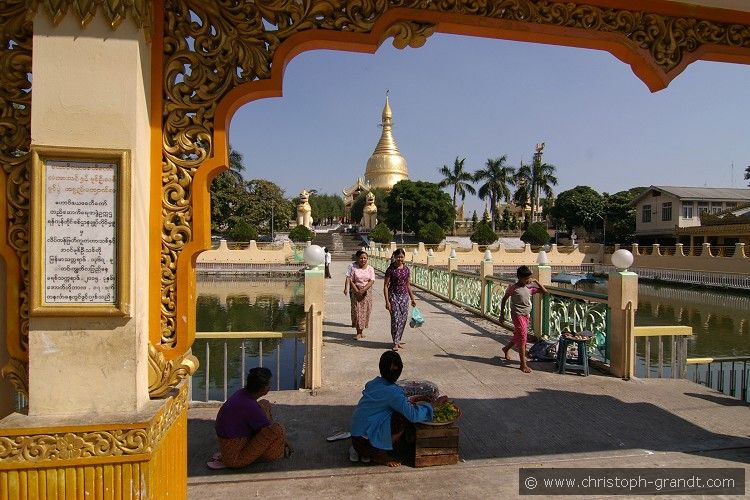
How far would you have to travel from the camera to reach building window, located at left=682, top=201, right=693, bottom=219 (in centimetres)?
4062

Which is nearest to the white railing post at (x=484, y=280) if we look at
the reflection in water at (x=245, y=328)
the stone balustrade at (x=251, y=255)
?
the reflection in water at (x=245, y=328)

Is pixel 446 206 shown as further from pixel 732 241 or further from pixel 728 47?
pixel 728 47

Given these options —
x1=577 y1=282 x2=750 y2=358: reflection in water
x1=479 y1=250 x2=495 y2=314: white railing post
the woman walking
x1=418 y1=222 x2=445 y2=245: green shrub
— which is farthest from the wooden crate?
x1=418 y1=222 x2=445 y2=245: green shrub

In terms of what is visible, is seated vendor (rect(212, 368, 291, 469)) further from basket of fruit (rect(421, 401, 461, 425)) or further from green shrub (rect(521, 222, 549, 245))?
green shrub (rect(521, 222, 549, 245))

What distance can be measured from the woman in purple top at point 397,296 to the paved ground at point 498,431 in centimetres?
59

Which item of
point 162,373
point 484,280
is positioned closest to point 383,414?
point 162,373

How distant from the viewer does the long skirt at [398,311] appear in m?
6.91

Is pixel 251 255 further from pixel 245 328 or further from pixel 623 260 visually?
pixel 623 260

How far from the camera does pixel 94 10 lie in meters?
2.25

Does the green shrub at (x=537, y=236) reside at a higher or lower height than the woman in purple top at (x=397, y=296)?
higher

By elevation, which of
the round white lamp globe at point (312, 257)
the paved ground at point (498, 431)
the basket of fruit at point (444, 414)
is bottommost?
the paved ground at point (498, 431)

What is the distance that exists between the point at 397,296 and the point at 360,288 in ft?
2.99

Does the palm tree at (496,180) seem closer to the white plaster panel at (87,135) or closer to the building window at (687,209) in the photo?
the building window at (687,209)

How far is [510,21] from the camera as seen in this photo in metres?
2.94
